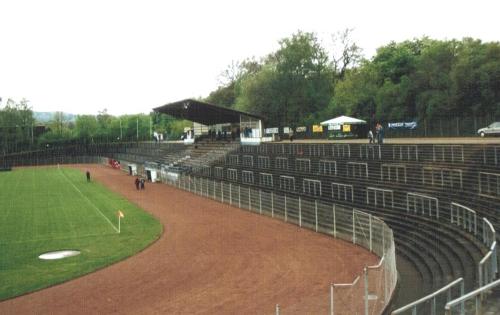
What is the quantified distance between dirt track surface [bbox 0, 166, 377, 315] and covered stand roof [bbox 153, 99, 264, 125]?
29.1 m

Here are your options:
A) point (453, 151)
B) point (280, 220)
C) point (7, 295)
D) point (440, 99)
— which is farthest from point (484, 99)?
point (7, 295)

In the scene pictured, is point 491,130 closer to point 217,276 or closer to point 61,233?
point 217,276

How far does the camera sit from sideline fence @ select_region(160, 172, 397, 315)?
39.3 feet

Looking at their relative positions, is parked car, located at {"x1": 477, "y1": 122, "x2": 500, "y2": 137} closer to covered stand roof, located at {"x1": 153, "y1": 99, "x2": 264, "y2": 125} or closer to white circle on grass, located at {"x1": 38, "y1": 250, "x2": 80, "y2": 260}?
covered stand roof, located at {"x1": 153, "y1": 99, "x2": 264, "y2": 125}

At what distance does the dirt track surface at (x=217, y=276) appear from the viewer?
1645 cm

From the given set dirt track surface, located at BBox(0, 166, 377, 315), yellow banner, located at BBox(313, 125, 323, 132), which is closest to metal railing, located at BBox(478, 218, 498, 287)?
dirt track surface, located at BBox(0, 166, 377, 315)

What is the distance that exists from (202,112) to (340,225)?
3997 cm

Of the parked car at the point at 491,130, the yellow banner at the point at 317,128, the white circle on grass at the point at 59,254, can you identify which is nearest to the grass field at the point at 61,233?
the white circle on grass at the point at 59,254

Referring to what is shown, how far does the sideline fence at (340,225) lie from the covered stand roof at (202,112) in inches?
386

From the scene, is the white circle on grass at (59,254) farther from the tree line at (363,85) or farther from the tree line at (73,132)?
the tree line at (73,132)

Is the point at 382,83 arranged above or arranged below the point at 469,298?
above

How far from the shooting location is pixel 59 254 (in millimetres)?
23766

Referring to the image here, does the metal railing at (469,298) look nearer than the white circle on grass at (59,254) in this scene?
Yes

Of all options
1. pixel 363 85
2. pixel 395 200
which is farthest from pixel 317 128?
pixel 395 200
